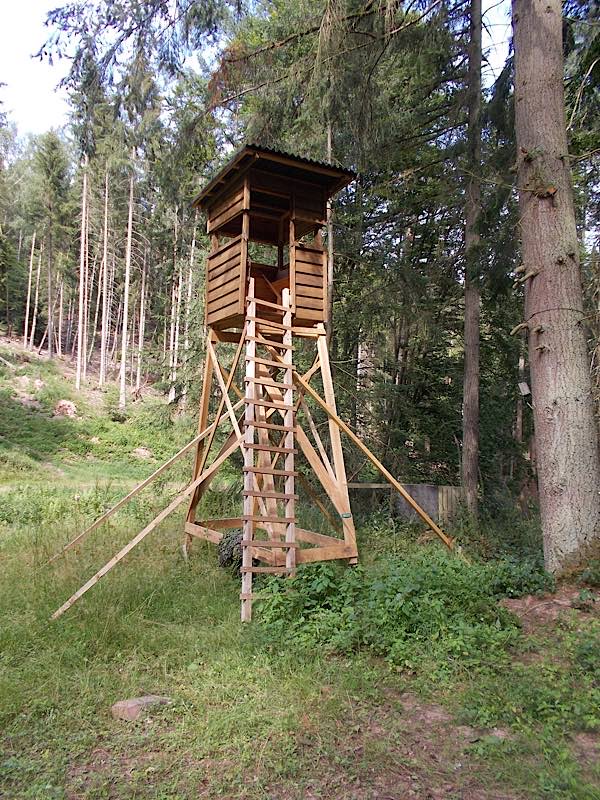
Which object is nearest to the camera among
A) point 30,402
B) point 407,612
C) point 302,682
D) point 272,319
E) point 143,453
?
point 302,682

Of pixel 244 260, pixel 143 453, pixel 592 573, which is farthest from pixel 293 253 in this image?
pixel 143 453

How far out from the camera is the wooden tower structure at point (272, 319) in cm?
706

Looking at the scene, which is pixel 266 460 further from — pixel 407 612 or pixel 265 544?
pixel 407 612

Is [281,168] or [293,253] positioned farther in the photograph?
[293,253]

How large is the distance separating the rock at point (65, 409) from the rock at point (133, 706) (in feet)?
66.4

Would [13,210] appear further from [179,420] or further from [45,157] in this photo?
[179,420]

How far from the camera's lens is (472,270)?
9.09m

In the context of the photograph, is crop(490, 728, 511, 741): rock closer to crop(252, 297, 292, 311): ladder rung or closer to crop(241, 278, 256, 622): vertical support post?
crop(241, 278, 256, 622): vertical support post

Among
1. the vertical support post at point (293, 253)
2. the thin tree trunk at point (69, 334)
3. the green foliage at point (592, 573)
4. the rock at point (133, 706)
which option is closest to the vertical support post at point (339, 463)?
the vertical support post at point (293, 253)

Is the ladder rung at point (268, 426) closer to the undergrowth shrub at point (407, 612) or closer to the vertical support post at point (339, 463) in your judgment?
the vertical support post at point (339, 463)

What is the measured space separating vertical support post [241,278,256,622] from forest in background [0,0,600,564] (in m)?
3.23

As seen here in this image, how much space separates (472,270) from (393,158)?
11.4 feet

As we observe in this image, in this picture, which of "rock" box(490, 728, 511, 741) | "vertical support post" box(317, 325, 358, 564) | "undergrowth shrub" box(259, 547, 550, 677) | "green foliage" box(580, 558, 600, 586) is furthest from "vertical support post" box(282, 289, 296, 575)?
"rock" box(490, 728, 511, 741)

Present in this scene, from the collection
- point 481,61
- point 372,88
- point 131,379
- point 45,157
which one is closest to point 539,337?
point 372,88
